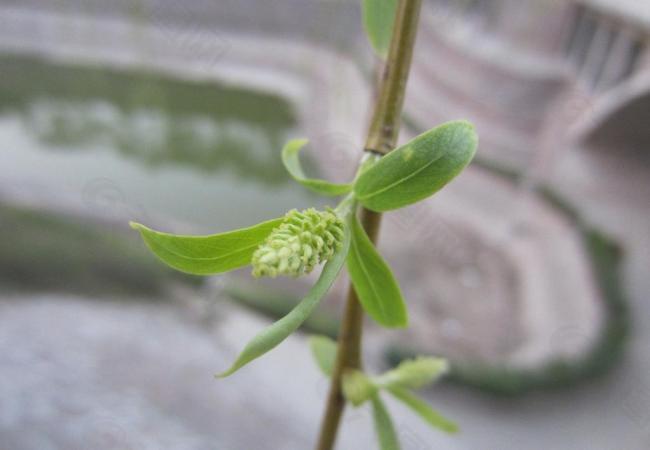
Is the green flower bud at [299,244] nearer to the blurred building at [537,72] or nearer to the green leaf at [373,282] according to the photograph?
the green leaf at [373,282]

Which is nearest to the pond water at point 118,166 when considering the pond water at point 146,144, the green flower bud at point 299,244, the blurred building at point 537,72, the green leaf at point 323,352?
the pond water at point 146,144

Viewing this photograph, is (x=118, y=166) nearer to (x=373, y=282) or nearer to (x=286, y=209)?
(x=286, y=209)

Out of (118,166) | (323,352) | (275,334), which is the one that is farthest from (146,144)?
(275,334)

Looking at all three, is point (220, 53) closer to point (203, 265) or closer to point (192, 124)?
point (192, 124)

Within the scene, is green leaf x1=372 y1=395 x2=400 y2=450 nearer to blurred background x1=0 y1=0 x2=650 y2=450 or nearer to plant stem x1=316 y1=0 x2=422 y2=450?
plant stem x1=316 y1=0 x2=422 y2=450

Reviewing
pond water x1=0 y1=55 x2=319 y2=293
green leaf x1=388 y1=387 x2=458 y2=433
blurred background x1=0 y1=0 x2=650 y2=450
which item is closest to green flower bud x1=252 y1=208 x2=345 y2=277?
green leaf x1=388 y1=387 x2=458 y2=433
